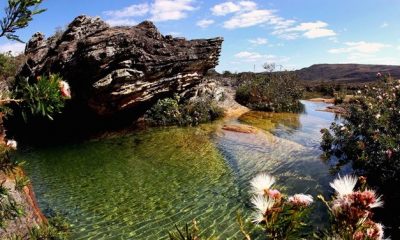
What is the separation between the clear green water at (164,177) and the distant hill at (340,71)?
11073cm

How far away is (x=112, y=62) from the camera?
22656 mm

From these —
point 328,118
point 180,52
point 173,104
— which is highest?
point 180,52

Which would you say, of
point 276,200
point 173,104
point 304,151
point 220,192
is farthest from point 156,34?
point 276,200

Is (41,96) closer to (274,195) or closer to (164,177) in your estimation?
(274,195)

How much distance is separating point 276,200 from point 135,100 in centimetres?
2323

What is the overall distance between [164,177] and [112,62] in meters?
11.3

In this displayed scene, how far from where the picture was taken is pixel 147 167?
14.9 metres

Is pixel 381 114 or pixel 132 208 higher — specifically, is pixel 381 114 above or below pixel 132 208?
above

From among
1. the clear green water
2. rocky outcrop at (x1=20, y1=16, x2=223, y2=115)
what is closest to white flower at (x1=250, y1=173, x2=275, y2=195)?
the clear green water

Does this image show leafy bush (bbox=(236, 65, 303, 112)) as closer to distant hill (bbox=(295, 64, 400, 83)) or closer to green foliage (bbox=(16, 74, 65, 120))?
green foliage (bbox=(16, 74, 65, 120))

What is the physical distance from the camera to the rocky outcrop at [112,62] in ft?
72.6

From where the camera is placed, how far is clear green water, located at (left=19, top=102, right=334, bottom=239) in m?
9.65

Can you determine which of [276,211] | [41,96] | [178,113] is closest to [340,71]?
[178,113]

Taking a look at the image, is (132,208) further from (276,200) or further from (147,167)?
(276,200)
